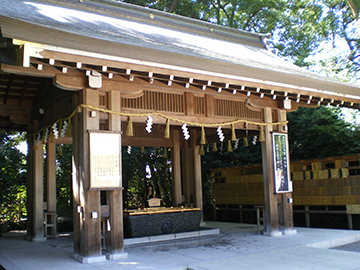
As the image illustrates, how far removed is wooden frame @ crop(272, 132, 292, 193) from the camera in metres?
8.13

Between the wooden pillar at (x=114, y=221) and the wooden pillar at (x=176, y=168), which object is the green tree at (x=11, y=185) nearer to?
the wooden pillar at (x=176, y=168)

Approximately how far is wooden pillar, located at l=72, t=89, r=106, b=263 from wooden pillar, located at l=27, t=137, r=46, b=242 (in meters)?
3.06

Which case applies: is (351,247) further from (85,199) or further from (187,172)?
(85,199)

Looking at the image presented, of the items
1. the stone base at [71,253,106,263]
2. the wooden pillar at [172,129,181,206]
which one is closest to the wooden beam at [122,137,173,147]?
the wooden pillar at [172,129,181,206]

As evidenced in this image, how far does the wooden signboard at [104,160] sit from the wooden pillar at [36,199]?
3350mm

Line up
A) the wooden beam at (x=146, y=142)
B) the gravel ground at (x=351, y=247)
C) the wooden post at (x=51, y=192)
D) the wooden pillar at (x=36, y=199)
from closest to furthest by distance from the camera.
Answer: the gravel ground at (x=351, y=247)
the wooden pillar at (x=36, y=199)
the wooden post at (x=51, y=192)
the wooden beam at (x=146, y=142)

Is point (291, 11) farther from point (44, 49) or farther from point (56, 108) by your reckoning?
point (44, 49)

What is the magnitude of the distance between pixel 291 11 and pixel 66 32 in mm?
15965

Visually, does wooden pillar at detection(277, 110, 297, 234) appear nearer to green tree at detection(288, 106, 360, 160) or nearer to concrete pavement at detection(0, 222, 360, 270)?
concrete pavement at detection(0, 222, 360, 270)

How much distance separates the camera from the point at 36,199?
867 cm

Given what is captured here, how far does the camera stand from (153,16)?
Result: 965 cm

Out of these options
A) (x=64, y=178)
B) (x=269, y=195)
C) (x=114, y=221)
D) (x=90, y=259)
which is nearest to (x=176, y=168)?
(x=269, y=195)

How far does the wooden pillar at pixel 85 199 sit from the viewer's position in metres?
5.72

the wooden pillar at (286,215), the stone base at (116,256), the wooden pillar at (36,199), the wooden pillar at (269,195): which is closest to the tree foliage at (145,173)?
the wooden pillar at (36,199)
